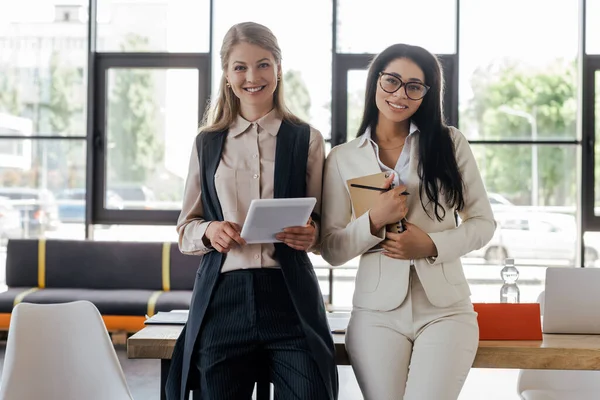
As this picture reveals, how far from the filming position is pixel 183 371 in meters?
2.02

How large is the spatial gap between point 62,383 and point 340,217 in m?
1.11

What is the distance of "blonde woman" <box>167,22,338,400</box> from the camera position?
6.40 ft

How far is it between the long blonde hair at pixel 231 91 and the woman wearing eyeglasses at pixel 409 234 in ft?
0.85

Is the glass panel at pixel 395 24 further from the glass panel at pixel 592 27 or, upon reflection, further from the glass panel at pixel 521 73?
the glass panel at pixel 592 27

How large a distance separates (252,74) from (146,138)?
187 inches

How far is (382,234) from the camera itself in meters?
2.14

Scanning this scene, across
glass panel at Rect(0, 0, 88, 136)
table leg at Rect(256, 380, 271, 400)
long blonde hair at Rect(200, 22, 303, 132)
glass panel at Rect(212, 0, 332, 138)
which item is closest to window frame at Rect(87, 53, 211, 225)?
glass panel at Rect(0, 0, 88, 136)

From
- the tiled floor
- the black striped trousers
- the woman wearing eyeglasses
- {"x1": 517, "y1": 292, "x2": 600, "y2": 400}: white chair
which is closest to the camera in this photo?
the black striped trousers

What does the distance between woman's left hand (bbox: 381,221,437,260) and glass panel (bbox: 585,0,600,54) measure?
5.07 meters

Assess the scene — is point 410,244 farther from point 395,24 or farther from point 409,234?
point 395,24

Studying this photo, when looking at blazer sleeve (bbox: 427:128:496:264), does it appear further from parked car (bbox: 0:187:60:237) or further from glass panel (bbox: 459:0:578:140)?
parked car (bbox: 0:187:60:237)

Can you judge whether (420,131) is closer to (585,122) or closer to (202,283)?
(202,283)

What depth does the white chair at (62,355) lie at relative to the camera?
2314mm

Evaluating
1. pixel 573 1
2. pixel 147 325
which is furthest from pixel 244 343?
pixel 573 1
